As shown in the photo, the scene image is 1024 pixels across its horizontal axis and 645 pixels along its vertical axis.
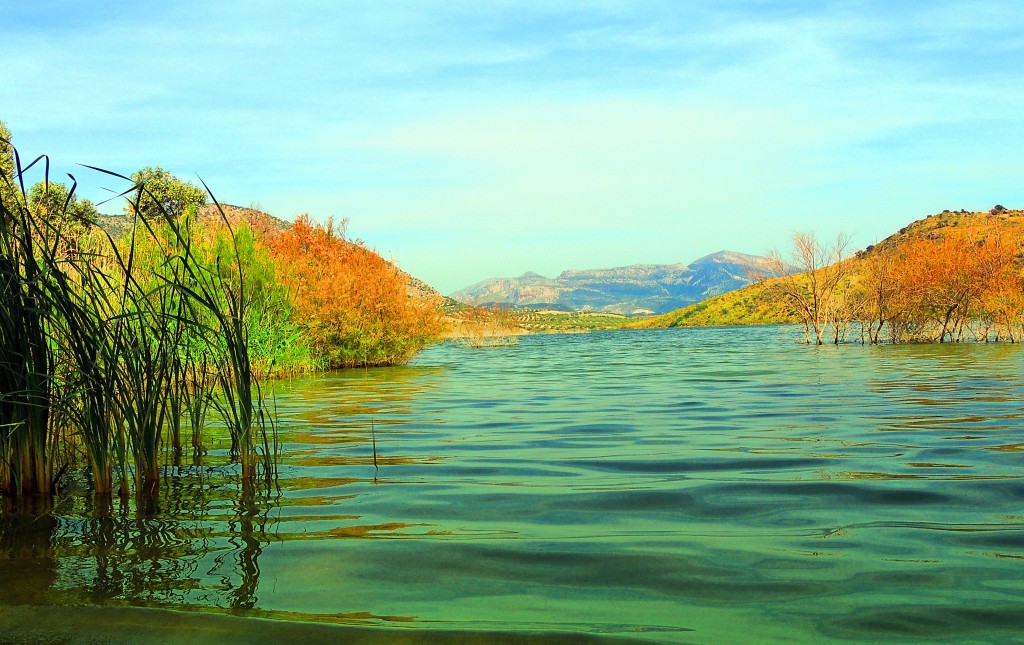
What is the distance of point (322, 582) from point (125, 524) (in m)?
1.58

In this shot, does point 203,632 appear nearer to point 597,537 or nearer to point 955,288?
point 597,537

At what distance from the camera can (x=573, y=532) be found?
4.28m

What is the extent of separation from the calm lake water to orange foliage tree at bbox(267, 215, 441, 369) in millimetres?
16458

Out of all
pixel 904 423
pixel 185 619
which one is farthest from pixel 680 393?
pixel 185 619

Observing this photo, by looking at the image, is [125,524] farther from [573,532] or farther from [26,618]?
[573,532]

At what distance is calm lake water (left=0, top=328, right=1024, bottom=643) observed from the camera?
301 cm

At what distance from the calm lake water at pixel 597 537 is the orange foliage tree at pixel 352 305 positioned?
16.5m

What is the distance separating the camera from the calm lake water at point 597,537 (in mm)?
3010

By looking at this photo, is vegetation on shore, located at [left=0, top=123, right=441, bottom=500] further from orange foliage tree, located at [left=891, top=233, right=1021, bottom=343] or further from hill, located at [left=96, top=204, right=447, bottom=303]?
orange foliage tree, located at [left=891, top=233, right=1021, bottom=343]

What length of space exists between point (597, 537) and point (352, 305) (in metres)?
21.8

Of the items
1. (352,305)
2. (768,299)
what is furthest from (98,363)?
(768,299)

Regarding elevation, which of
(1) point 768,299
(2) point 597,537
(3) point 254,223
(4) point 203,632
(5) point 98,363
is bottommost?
(2) point 597,537

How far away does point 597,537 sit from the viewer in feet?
13.6

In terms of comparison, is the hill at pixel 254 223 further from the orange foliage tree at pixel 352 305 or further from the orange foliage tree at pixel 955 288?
the orange foliage tree at pixel 955 288
